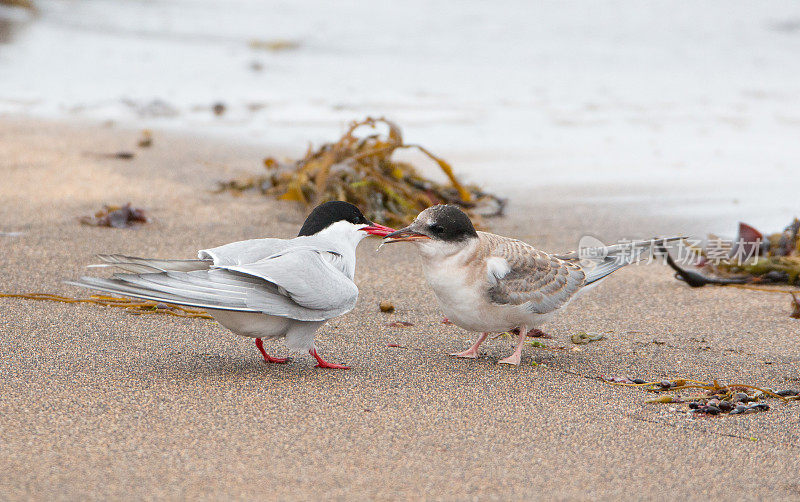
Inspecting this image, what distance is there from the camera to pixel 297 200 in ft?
18.9

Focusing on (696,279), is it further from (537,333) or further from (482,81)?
(482,81)

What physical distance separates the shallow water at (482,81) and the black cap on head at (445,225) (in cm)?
280

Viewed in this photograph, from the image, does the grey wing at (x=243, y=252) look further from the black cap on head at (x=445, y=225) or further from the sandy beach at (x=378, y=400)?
the black cap on head at (x=445, y=225)

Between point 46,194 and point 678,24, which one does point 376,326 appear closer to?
point 46,194

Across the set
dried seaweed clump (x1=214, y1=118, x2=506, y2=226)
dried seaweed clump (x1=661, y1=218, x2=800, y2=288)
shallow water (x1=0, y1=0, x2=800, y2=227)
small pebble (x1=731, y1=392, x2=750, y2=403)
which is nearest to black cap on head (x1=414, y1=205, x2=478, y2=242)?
small pebble (x1=731, y1=392, x2=750, y2=403)

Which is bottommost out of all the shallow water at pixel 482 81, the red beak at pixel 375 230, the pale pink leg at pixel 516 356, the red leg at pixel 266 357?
the red leg at pixel 266 357

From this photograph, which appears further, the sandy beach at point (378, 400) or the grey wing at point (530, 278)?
the grey wing at point (530, 278)

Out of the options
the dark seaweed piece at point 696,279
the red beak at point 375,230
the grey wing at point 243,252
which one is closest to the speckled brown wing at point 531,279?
the red beak at point 375,230

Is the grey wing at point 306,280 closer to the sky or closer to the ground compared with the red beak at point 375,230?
closer to the ground

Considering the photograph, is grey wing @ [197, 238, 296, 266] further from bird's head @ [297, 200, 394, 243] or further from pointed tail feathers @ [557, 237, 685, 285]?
pointed tail feathers @ [557, 237, 685, 285]

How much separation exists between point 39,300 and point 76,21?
444 inches

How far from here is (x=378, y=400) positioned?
3.04m

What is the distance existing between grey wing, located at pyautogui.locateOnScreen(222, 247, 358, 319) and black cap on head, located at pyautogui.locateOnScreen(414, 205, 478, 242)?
0.37 metres

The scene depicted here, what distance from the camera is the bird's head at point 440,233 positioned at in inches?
138
